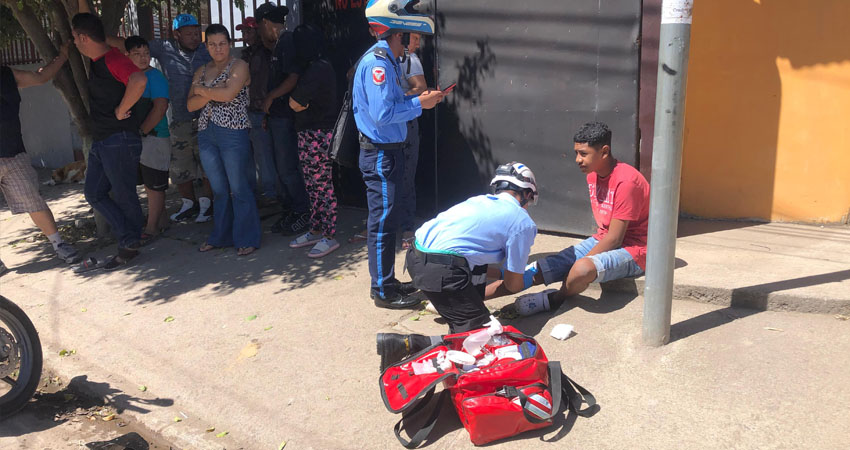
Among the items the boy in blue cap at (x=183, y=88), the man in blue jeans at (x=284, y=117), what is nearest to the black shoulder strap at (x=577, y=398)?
the man in blue jeans at (x=284, y=117)

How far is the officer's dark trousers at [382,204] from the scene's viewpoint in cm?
459

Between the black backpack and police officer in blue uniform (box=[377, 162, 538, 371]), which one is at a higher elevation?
the black backpack

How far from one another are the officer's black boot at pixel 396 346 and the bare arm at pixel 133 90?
3.33m

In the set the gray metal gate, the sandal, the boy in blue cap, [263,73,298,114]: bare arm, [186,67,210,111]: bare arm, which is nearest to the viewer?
the gray metal gate

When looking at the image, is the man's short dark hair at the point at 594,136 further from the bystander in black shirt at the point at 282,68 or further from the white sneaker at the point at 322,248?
the bystander in black shirt at the point at 282,68

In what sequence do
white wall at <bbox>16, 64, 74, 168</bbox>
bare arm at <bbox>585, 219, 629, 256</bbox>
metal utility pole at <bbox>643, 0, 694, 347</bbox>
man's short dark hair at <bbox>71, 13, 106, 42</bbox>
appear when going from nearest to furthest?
metal utility pole at <bbox>643, 0, 694, 347</bbox> → bare arm at <bbox>585, 219, 629, 256</bbox> → man's short dark hair at <bbox>71, 13, 106, 42</bbox> → white wall at <bbox>16, 64, 74, 168</bbox>

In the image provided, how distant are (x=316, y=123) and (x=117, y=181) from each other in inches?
70.3

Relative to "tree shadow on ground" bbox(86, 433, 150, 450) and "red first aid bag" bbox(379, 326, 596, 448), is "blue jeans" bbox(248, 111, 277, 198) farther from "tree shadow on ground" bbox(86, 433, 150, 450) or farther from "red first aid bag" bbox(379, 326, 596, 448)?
"red first aid bag" bbox(379, 326, 596, 448)

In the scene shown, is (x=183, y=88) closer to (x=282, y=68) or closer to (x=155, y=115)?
(x=155, y=115)

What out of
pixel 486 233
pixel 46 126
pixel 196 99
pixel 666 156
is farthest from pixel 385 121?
pixel 46 126

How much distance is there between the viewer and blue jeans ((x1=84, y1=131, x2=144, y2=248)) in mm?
5910

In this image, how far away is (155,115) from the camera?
242 inches

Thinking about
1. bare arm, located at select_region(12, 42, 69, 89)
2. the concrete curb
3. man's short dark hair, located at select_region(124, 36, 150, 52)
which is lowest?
the concrete curb

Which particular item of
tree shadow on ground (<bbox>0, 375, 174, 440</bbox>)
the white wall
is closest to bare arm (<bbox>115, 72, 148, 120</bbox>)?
tree shadow on ground (<bbox>0, 375, 174, 440</bbox>)
